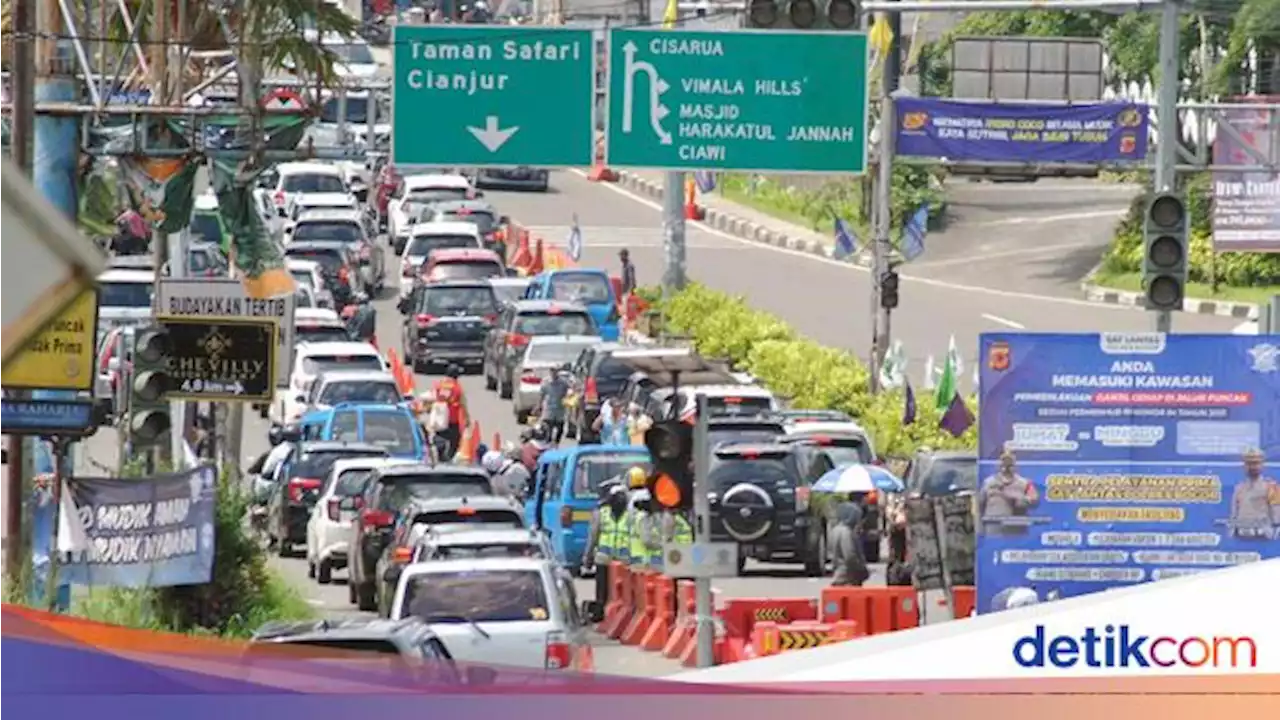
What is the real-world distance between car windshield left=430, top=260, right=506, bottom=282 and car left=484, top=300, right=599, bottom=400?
5518 mm

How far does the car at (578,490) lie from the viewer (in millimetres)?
32406

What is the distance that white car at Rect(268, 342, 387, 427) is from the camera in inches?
1743

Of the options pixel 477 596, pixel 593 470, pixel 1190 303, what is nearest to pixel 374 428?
pixel 593 470

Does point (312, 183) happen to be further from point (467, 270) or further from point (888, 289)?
point (888, 289)

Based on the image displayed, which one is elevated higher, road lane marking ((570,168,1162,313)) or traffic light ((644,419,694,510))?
road lane marking ((570,168,1162,313))

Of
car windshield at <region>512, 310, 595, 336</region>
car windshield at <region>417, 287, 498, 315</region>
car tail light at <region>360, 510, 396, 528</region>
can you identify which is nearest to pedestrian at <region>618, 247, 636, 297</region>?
car windshield at <region>417, 287, 498, 315</region>

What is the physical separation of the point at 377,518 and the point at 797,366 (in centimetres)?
1706

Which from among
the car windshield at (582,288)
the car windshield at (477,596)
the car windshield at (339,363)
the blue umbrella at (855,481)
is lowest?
the car windshield at (477,596)

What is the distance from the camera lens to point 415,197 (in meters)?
69.4

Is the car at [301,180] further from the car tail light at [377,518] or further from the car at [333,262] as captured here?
the car tail light at [377,518]

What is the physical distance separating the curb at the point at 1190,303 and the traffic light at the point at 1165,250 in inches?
1061

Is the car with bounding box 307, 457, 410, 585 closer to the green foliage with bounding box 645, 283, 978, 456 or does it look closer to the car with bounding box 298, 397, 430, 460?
the car with bounding box 298, 397, 430, 460

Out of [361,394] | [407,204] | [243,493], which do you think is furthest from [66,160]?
[407,204]

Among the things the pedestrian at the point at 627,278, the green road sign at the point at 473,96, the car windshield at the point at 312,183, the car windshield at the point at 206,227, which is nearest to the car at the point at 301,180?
the car windshield at the point at 312,183
